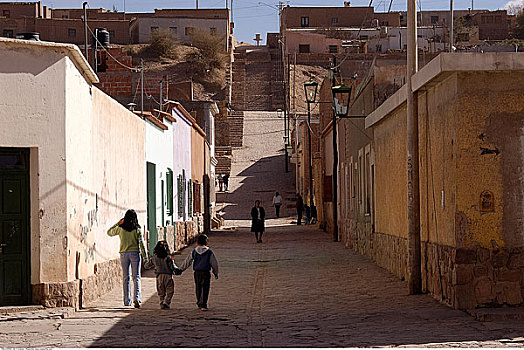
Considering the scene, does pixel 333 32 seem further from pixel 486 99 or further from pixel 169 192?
pixel 486 99

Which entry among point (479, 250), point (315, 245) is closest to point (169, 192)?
point (315, 245)

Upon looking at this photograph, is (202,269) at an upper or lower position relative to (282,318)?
upper

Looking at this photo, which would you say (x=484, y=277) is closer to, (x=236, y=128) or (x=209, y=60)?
(x=236, y=128)

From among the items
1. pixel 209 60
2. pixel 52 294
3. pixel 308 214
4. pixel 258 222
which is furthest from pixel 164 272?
pixel 209 60

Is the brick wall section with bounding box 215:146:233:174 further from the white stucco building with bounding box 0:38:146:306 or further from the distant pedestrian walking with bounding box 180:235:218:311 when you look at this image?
the white stucco building with bounding box 0:38:146:306

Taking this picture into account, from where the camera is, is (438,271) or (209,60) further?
(209,60)

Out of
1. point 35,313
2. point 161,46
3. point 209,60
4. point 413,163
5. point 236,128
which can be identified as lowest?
point 35,313

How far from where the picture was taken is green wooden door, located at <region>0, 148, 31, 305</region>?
41.7 ft

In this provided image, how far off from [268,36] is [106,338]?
288 ft

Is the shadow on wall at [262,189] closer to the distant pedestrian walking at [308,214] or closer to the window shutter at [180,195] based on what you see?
the distant pedestrian walking at [308,214]

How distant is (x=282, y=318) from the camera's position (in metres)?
12.2

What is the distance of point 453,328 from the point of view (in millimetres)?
10586

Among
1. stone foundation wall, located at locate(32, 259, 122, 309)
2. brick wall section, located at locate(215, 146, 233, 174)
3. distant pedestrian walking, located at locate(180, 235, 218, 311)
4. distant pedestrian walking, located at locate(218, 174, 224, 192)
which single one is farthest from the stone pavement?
distant pedestrian walking, located at locate(180, 235, 218, 311)

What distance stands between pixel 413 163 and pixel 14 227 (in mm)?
6407
